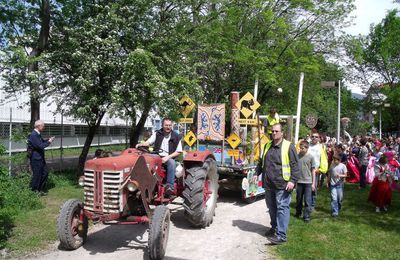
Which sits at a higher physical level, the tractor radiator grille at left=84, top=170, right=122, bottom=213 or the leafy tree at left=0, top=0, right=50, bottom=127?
the leafy tree at left=0, top=0, right=50, bottom=127

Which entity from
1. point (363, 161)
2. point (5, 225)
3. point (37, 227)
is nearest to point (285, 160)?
point (37, 227)

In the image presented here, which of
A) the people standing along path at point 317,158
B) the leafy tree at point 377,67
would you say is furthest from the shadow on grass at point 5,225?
the leafy tree at point 377,67

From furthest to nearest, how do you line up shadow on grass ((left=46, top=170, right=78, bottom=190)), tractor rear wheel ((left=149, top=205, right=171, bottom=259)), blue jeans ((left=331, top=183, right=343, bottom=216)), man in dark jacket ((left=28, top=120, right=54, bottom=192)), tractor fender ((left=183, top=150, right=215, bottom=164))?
shadow on grass ((left=46, top=170, right=78, bottom=190)) → man in dark jacket ((left=28, top=120, right=54, bottom=192)) → blue jeans ((left=331, top=183, right=343, bottom=216)) → tractor fender ((left=183, top=150, right=215, bottom=164)) → tractor rear wheel ((left=149, top=205, right=171, bottom=259))

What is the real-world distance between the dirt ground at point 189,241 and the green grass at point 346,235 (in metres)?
0.53

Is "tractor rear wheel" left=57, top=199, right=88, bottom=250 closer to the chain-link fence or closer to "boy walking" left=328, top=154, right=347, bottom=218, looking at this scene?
"boy walking" left=328, top=154, right=347, bottom=218

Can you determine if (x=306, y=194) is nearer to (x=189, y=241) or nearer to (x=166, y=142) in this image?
(x=189, y=241)

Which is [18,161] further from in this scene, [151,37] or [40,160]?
[151,37]

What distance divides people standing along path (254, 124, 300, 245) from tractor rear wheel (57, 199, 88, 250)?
3.02 m

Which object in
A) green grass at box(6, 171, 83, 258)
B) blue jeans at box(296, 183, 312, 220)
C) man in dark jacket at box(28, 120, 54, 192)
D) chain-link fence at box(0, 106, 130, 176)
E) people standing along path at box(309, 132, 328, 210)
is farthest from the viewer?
chain-link fence at box(0, 106, 130, 176)

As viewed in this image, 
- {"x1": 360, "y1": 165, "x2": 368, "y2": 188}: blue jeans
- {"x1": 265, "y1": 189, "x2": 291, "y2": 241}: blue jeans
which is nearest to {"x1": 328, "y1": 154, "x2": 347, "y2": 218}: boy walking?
{"x1": 265, "y1": 189, "x2": 291, "y2": 241}: blue jeans

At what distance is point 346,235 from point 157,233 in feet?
12.1

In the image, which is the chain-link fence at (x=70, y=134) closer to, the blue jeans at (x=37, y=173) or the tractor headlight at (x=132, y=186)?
the blue jeans at (x=37, y=173)

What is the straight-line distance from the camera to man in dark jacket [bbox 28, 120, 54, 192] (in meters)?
9.38

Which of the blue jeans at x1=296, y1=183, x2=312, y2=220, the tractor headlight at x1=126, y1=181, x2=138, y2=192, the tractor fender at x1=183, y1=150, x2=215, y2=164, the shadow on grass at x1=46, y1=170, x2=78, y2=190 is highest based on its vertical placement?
the tractor fender at x1=183, y1=150, x2=215, y2=164
